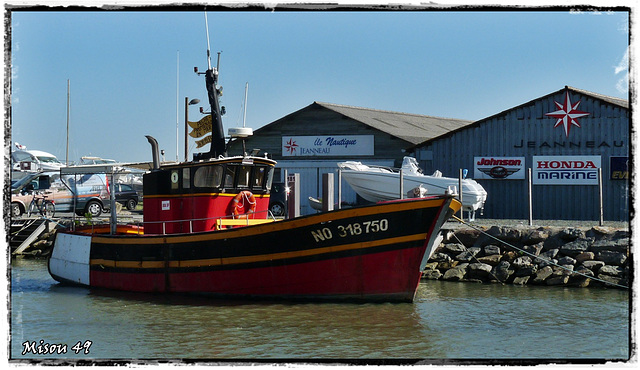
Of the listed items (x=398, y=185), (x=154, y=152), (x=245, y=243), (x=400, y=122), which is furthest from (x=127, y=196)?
(x=245, y=243)

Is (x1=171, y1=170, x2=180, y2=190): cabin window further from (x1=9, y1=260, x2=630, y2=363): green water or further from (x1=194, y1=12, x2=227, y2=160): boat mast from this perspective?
(x1=9, y1=260, x2=630, y2=363): green water

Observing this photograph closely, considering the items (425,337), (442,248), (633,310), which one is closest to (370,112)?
(442,248)

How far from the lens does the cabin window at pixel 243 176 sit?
17.0 m

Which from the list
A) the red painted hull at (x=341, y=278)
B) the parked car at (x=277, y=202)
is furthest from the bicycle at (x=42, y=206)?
the red painted hull at (x=341, y=278)

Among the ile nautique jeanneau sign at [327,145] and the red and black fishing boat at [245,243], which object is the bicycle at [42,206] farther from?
the red and black fishing boat at [245,243]

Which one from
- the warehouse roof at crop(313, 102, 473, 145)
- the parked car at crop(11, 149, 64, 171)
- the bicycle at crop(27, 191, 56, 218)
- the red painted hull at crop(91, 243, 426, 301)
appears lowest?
the red painted hull at crop(91, 243, 426, 301)

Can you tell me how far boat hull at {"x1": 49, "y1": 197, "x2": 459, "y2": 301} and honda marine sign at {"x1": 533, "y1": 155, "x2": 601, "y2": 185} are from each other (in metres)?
11.8

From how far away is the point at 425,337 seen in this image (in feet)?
39.9

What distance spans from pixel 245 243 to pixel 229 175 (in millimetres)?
2363

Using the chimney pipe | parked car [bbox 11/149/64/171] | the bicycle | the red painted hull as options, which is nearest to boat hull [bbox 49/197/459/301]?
the red painted hull

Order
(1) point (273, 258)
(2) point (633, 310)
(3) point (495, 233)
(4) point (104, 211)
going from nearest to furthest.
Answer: (2) point (633, 310) → (1) point (273, 258) → (3) point (495, 233) → (4) point (104, 211)

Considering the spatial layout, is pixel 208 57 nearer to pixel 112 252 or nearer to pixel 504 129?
pixel 112 252

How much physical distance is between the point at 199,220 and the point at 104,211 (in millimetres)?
16414

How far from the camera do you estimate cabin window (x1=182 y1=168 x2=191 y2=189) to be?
16.9 metres
